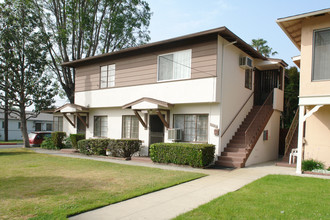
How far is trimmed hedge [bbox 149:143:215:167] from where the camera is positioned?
10852 millimetres

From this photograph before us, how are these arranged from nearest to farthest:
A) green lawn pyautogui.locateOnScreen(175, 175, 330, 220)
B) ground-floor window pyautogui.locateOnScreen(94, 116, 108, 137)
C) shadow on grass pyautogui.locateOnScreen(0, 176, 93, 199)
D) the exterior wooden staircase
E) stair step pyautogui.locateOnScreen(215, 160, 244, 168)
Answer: green lawn pyautogui.locateOnScreen(175, 175, 330, 220)
shadow on grass pyautogui.locateOnScreen(0, 176, 93, 199)
stair step pyautogui.locateOnScreen(215, 160, 244, 168)
the exterior wooden staircase
ground-floor window pyautogui.locateOnScreen(94, 116, 108, 137)

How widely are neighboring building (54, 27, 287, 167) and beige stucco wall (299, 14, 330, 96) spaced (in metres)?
3.08

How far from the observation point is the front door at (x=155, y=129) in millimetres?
14578

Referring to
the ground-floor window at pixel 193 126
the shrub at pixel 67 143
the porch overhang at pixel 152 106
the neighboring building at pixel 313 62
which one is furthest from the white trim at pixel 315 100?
the shrub at pixel 67 143

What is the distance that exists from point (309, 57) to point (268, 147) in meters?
5.95

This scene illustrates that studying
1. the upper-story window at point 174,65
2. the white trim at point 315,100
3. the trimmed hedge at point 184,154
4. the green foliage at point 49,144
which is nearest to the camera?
the white trim at point 315,100

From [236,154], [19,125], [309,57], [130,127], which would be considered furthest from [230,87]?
[19,125]

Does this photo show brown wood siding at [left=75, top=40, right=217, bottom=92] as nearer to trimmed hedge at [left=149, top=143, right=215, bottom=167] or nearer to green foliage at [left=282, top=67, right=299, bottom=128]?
trimmed hedge at [left=149, top=143, right=215, bottom=167]

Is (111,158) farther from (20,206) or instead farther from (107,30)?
(107,30)

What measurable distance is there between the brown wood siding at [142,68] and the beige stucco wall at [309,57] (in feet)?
11.8

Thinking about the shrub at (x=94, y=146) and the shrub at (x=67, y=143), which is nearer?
the shrub at (x=94, y=146)

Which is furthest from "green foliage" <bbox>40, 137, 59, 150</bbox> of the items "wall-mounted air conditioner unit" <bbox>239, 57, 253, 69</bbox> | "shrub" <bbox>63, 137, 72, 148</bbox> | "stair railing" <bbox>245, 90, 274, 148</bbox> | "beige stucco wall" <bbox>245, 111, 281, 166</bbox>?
"wall-mounted air conditioner unit" <bbox>239, 57, 253, 69</bbox>

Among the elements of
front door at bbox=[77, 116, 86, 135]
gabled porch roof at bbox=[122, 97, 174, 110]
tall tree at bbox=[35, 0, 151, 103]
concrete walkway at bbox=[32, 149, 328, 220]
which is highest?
tall tree at bbox=[35, 0, 151, 103]

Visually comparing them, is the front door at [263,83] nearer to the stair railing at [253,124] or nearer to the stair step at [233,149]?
the stair railing at [253,124]
